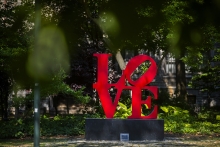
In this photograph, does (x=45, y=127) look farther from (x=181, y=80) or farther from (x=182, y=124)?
(x=181, y=80)

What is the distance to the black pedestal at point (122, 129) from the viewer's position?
15.9 metres

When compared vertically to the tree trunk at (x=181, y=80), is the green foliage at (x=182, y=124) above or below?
below

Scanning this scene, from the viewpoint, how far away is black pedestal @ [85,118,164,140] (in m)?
15.9

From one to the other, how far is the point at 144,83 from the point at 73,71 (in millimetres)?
8698

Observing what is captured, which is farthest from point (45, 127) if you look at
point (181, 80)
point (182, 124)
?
point (181, 80)

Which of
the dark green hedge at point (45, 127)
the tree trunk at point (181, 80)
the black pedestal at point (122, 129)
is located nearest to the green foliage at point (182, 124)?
the black pedestal at point (122, 129)

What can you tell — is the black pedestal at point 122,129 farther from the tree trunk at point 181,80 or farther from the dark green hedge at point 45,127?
the tree trunk at point 181,80

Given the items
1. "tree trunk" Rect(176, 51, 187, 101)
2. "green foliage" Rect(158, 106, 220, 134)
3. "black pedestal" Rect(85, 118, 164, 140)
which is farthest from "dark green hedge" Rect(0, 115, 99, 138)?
A: "tree trunk" Rect(176, 51, 187, 101)

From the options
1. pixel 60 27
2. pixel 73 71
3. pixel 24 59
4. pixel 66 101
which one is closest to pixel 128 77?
pixel 24 59

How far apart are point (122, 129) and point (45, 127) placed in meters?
4.07

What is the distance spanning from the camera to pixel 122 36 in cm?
235

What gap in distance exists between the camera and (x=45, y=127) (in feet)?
60.5

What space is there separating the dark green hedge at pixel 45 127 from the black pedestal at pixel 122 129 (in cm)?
240

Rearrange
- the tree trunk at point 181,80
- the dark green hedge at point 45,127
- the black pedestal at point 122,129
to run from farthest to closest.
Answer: the tree trunk at point 181,80 < the dark green hedge at point 45,127 < the black pedestal at point 122,129
